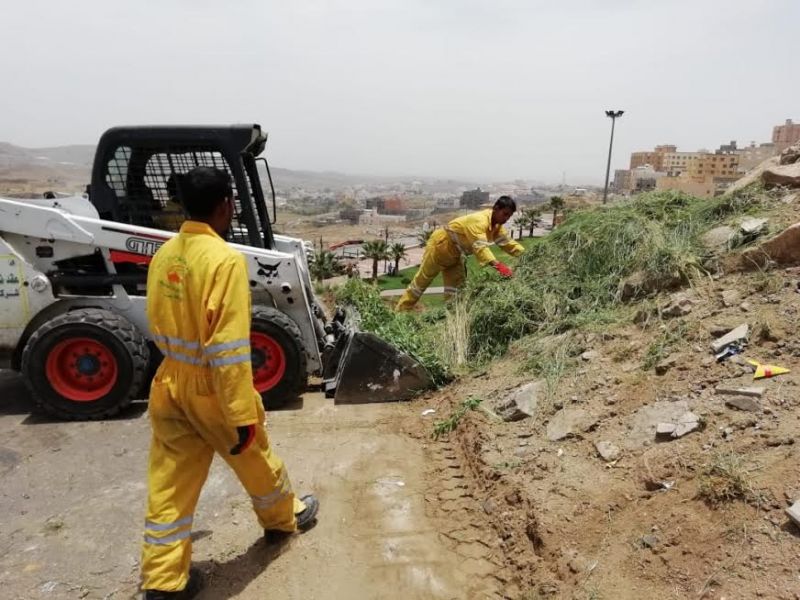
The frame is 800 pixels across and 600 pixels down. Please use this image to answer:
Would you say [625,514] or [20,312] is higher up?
[20,312]

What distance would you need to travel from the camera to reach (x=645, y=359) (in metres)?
3.96

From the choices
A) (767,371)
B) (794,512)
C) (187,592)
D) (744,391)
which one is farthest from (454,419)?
(794,512)

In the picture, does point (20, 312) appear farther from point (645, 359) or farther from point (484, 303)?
Result: point (645, 359)

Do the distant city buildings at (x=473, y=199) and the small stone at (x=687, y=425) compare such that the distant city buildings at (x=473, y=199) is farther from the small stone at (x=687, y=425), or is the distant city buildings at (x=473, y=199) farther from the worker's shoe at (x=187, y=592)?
the worker's shoe at (x=187, y=592)

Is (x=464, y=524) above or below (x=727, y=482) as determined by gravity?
below

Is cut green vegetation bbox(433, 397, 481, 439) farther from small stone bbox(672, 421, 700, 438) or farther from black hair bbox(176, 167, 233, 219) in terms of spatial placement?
black hair bbox(176, 167, 233, 219)

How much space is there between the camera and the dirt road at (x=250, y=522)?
2.82 metres

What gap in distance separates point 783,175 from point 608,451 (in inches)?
145

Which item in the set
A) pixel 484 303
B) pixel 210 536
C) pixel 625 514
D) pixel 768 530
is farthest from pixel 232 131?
pixel 768 530

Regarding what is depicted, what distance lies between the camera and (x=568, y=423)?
3.68 m

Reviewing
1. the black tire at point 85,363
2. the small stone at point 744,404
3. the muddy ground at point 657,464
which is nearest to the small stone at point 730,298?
the muddy ground at point 657,464

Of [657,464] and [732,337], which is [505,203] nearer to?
[732,337]

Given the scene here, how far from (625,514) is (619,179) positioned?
18151cm

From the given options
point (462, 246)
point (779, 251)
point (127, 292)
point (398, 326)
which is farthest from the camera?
point (462, 246)
